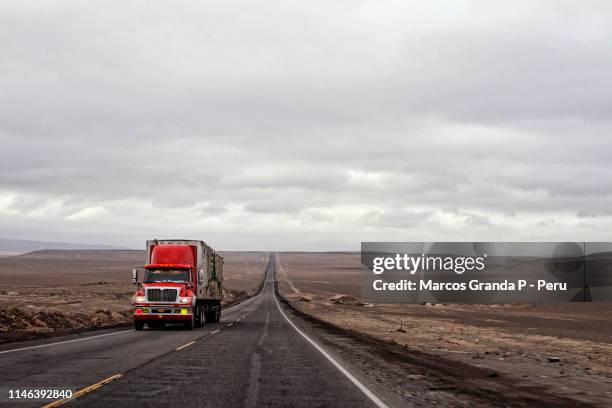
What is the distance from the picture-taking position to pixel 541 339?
27.8 metres

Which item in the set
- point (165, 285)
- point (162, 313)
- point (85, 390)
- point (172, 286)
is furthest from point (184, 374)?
point (165, 285)

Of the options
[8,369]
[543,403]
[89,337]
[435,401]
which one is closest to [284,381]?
[435,401]

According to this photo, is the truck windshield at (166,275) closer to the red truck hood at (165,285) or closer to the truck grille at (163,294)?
the red truck hood at (165,285)

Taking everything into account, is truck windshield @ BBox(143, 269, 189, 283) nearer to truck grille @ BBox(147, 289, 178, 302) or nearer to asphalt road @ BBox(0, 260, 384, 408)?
truck grille @ BBox(147, 289, 178, 302)

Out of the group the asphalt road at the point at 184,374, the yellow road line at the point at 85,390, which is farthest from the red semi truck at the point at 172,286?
the yellow road line at the point at 85,390

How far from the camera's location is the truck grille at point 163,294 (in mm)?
27875

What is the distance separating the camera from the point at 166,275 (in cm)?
2858

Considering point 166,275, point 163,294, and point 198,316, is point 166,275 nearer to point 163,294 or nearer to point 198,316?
point 163,294

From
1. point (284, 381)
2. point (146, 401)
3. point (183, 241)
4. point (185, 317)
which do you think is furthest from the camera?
point (183, 241)

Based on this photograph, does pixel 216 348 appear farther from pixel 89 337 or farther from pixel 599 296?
pixel 599 296

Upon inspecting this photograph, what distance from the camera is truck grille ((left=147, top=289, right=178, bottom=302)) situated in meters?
27.9

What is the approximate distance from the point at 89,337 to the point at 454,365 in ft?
44.0

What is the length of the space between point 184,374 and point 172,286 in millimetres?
16022

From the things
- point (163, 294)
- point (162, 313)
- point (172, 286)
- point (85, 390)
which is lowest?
point (162, 313)
